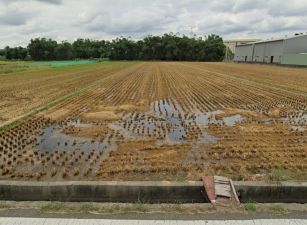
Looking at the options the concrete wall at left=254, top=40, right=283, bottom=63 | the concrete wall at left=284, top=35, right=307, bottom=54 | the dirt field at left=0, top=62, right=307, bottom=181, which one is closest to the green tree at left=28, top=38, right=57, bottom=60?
the concrete wall at left=254, top=40, right=283, bottom=63

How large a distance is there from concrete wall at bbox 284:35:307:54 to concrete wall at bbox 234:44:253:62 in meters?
17.9

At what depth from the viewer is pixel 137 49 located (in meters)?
92.7

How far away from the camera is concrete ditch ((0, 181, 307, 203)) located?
385 centimetres

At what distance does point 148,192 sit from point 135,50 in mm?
91424

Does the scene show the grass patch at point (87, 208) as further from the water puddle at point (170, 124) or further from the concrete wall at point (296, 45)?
the concrete wall at point (296, 45)

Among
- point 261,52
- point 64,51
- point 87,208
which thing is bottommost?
point 87,208

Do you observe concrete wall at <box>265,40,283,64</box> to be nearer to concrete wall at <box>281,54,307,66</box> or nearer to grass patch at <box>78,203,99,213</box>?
concrete wall at <box>281,54,307,66</box>

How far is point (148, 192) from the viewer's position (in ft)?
12.7

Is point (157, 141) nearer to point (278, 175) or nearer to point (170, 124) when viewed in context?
point (170, 124)

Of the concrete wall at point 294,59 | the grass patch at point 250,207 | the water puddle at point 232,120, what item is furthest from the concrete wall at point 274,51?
the grass patch at point 250,207

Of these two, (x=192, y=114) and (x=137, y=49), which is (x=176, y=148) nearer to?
(x=192, y=114)

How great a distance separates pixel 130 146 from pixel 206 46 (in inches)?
3286

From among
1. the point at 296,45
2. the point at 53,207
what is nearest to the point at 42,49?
the point at 296,45

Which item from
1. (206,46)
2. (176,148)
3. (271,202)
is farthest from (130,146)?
(206,46)
